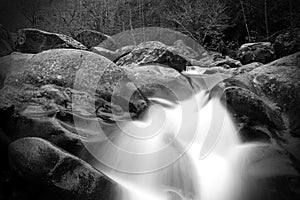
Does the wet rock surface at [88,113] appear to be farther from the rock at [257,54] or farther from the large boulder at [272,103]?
the rock at [257,54]

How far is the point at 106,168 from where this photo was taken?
3.29 m

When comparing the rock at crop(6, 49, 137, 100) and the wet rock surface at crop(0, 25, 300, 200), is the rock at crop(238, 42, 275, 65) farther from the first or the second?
the rock at crop(6, 49, 137, 100)

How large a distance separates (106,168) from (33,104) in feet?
4.38

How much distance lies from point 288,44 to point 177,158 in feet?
18.9

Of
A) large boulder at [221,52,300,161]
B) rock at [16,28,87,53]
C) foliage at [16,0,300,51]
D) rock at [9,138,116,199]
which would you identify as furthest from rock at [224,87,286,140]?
foliage at [16,0,300,51]

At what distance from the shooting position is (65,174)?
2861 mm

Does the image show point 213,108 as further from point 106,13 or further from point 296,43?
point 106,13

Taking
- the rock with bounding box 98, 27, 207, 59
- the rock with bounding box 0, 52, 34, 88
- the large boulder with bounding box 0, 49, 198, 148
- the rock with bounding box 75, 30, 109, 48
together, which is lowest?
the rock with bounding box 98, 27, 207, 59

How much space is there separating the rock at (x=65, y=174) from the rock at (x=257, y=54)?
254 inches

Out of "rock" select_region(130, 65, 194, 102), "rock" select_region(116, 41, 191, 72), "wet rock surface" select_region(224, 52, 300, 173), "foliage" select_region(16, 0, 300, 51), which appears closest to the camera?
"wet rock surface" select_region(224, 52, 300, 173)

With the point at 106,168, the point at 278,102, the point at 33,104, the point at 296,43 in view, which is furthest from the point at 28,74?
the point at 296,43

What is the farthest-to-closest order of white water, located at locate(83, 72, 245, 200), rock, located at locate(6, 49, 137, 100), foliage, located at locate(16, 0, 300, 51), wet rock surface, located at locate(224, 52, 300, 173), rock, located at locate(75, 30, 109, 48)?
foliage, located at locate(16, 0, 300, 51)
rock, located at locate(75, 30, 109, 48)
rock, located at locate(6, 49, 137, 100)
wet rock surface, located at locate(224, 52, 300, 173)
white water, located at locate(83, 72, 245, 200)

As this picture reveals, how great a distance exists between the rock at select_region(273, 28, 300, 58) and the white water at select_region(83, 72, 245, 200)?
4280mm

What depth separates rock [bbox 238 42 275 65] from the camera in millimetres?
7980
